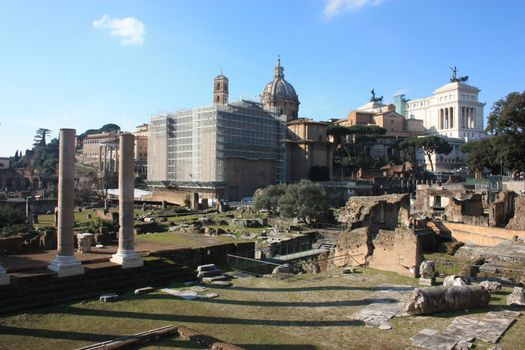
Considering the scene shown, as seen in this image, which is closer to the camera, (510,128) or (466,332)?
(466,332)

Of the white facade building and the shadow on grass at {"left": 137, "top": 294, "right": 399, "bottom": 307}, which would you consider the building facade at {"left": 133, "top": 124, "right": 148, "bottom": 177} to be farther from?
the shadow on grass at {"left": 137, "top": 294, "right": 399, "bottom": 307}

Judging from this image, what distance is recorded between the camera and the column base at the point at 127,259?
13.8m

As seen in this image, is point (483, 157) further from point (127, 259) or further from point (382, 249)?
point (127, 259)

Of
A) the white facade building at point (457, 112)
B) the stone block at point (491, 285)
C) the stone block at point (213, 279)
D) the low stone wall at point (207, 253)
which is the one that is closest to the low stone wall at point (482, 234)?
the stone block at point (491, 285)

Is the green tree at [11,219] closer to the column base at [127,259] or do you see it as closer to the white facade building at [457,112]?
the column base at [127,259]

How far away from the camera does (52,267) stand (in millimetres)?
12641

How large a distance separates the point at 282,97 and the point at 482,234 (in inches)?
2547

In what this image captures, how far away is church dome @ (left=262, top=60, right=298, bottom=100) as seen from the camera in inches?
3396

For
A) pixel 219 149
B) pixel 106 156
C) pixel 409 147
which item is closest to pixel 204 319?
pixel 219 149

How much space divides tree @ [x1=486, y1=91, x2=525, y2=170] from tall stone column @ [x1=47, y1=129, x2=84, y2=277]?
32.1 meters

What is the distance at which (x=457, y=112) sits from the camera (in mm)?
96438

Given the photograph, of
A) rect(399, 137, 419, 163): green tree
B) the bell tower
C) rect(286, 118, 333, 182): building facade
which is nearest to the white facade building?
rect(399, 137, 419, 163): green tree

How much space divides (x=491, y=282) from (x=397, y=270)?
297 centimetres

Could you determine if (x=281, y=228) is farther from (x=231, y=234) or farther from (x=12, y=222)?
(x=12, y=222)
